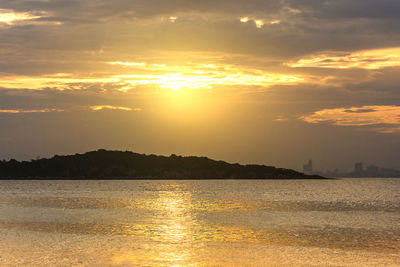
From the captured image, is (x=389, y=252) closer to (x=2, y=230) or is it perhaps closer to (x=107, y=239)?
(x=107, y=239)

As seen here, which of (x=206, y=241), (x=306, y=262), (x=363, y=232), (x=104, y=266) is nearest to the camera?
(x=104, y=266)

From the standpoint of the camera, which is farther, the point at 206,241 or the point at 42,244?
the point at 206,241

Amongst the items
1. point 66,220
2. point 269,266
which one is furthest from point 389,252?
point 66,220

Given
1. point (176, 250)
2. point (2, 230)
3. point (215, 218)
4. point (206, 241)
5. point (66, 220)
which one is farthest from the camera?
point (215, 218)

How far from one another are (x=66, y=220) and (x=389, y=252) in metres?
35.4

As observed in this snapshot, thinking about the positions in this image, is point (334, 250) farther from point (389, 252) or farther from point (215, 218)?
point (215, 218)

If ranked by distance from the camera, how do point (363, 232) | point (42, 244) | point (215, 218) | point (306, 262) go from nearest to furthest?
A: 1. point (306, 262)
2. point (42, 244)
3. point (363, 232)
4. point (215, 218)

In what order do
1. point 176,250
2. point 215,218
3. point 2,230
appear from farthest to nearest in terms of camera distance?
point 215,218 < point 2,230 < point 176,250

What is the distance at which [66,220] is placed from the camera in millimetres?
55531

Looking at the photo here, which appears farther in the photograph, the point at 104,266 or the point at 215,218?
the point at 215,218

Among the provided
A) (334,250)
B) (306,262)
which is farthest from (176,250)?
(334,250)

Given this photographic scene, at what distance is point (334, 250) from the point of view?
Answer: 3391cm

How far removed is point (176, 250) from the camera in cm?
3253

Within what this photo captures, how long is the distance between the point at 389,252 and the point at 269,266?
1033 centimetres
